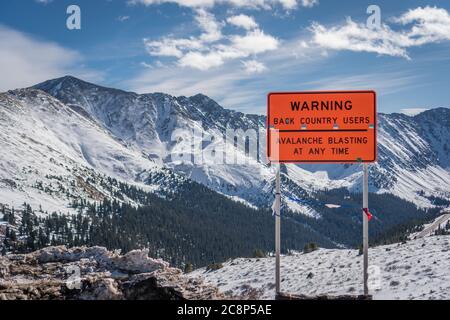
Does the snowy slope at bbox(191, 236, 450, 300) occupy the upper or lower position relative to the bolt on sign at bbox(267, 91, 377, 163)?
lower

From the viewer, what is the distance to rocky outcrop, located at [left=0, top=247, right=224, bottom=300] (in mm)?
22172

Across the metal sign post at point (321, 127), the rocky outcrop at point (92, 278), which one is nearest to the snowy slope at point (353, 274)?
the rocky outcrop at point (92, 278)

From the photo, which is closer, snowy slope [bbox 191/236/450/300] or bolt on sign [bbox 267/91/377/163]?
bolt on sign [bbox 267/91/377/163]

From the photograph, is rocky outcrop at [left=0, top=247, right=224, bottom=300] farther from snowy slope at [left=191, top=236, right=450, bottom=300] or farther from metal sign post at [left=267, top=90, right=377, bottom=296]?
snowy slope at [left=191, top=236, right=450, bottom=300]

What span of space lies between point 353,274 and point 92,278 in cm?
2417

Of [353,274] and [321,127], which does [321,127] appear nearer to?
[321,127]

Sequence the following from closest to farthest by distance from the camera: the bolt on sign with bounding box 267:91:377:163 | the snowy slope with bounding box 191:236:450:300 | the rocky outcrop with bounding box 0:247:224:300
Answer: the bolt on sign with bounding box 267:91:377:163 → the rocky outcrop with bounding box 0:247:224:300 → the snowy slope with bounding box 191:236:450:300

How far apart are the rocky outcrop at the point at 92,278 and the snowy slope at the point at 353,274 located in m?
11.2

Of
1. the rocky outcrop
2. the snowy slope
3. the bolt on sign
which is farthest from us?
the snowy slope

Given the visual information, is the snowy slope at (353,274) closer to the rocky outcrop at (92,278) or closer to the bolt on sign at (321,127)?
the rocky outcrop at (92,278)

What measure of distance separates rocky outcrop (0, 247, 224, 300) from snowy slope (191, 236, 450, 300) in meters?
11.2

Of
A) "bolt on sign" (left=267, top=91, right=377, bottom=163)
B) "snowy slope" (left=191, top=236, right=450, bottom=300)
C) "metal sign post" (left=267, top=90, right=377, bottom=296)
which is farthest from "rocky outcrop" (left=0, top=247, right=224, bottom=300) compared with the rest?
"snowy slope" (left=191, top=236, right=450, bottom=300)

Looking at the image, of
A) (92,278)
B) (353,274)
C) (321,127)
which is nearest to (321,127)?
(321,127)
